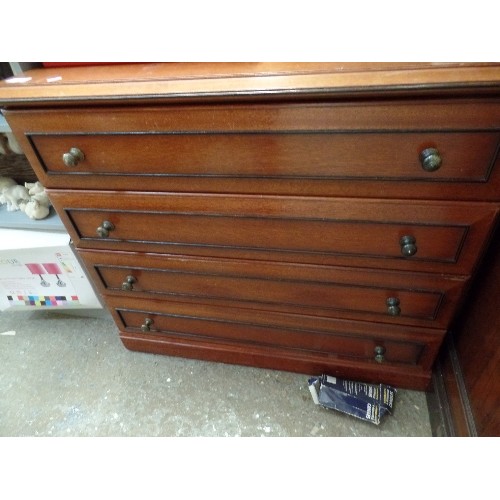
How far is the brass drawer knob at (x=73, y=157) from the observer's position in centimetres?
73

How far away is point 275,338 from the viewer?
1.10 meters

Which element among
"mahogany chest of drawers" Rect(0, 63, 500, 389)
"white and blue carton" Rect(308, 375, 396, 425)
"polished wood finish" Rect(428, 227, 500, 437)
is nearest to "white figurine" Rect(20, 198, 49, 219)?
"mahogany chest of drawers" Rect(0, 63, 500, 389)

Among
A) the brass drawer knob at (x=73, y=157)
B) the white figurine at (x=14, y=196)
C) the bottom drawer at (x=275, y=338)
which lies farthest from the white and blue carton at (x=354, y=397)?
the white figurine at (x=14, y=196)

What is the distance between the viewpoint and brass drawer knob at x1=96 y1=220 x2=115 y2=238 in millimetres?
873

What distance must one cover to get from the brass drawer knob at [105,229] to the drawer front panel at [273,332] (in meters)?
0.30

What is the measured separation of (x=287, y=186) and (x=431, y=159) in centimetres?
27

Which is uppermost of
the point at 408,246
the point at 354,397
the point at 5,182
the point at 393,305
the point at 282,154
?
the point at 282,154

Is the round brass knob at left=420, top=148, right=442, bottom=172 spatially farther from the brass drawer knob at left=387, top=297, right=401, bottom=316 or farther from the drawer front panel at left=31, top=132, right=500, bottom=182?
the brass drawer knob at left=387, top=297, right=401, bottom=316

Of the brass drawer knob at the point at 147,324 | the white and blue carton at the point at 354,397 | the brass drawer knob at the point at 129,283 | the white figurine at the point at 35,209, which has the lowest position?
the white and blue carton at the point at 354,397

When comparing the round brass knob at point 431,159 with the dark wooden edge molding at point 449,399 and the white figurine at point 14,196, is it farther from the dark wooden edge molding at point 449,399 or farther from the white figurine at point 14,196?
the white figurine at point 14,196

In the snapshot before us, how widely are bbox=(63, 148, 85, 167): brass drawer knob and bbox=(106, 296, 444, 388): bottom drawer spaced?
0.49 metres

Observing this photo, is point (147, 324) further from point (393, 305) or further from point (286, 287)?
point (393, 305)

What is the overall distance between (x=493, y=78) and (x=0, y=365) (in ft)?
5.52

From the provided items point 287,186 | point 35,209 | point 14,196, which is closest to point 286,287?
point 287,186
